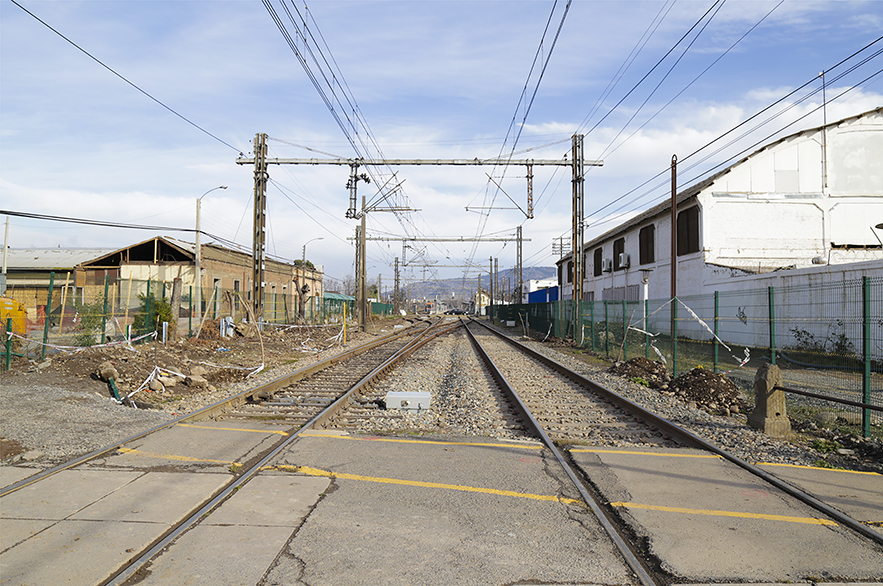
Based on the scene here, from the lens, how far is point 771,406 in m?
8.52

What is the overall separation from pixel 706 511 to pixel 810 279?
18306 millimetres

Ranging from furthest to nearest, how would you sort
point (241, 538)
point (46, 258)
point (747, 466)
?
point (46, 258) < point (747, 466) < point (241, 538)

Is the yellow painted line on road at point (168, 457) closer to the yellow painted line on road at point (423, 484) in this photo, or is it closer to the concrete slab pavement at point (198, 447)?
the concrete slab pavement at point (198, 447)

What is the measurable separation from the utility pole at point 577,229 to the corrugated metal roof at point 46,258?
37.0m

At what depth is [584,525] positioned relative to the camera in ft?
15.5

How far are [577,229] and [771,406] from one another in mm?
19081

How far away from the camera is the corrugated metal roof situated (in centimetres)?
4416

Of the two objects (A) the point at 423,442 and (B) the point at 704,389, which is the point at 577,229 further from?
(A) the point at 423,442

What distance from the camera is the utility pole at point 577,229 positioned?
26203 mm

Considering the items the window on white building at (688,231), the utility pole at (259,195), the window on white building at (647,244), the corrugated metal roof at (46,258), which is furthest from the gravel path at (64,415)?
the corrugated metal roof at (46,258)

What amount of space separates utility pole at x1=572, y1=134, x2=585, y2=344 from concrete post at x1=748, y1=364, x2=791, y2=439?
18.1 metres

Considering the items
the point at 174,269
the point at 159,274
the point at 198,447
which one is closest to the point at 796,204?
the point at 198,447

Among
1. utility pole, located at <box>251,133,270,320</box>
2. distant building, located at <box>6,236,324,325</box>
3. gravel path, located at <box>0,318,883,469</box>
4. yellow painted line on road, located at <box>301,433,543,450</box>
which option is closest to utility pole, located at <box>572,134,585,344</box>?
gravel path, located at <box>0,318,883,469</box>

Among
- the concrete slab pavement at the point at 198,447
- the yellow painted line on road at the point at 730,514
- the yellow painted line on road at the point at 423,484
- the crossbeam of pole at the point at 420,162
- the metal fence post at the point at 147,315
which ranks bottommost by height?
the yellow painted line on road at the point at 730,514
